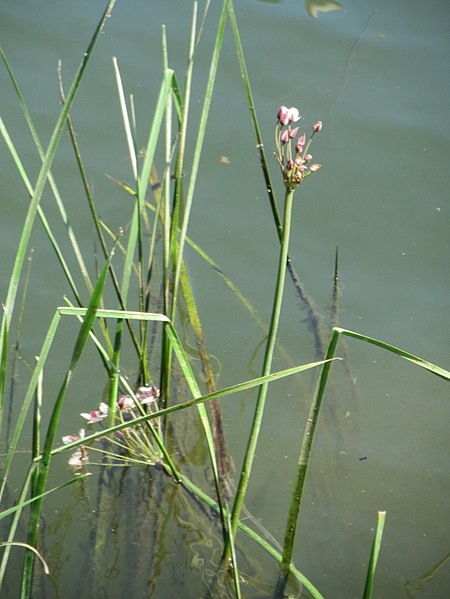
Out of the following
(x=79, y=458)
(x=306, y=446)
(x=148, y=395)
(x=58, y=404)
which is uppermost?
(x=58, y=404)

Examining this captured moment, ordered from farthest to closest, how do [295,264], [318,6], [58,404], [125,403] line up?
[318,6]
[295,264]
[125,403]
[58,404]

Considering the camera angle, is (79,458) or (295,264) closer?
(79,458)

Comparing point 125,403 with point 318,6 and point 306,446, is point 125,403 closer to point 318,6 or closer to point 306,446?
point 306,446

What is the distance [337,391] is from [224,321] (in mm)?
318

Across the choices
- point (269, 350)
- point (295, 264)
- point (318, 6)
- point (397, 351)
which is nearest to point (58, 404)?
point (269, 350)

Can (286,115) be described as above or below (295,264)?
above

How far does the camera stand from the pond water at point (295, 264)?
143cm

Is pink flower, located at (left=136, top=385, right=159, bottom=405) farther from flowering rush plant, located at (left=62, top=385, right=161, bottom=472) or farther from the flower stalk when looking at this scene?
the flower stalk

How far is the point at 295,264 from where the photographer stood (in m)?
1.94

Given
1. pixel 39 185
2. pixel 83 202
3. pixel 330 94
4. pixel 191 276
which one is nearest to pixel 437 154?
pixel 330 94

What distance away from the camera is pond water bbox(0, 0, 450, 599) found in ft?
4.68

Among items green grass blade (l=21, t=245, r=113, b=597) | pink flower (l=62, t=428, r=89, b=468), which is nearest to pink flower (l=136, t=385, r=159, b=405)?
pink flower (l=62, t=428, r=89, b=468)

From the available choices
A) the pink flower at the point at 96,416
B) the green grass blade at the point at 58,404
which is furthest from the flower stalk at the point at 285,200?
the pink flower at the point at 96,416

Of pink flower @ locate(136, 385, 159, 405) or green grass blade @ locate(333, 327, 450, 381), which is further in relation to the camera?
pink flower @ locate(136, 385, 159, 405)
